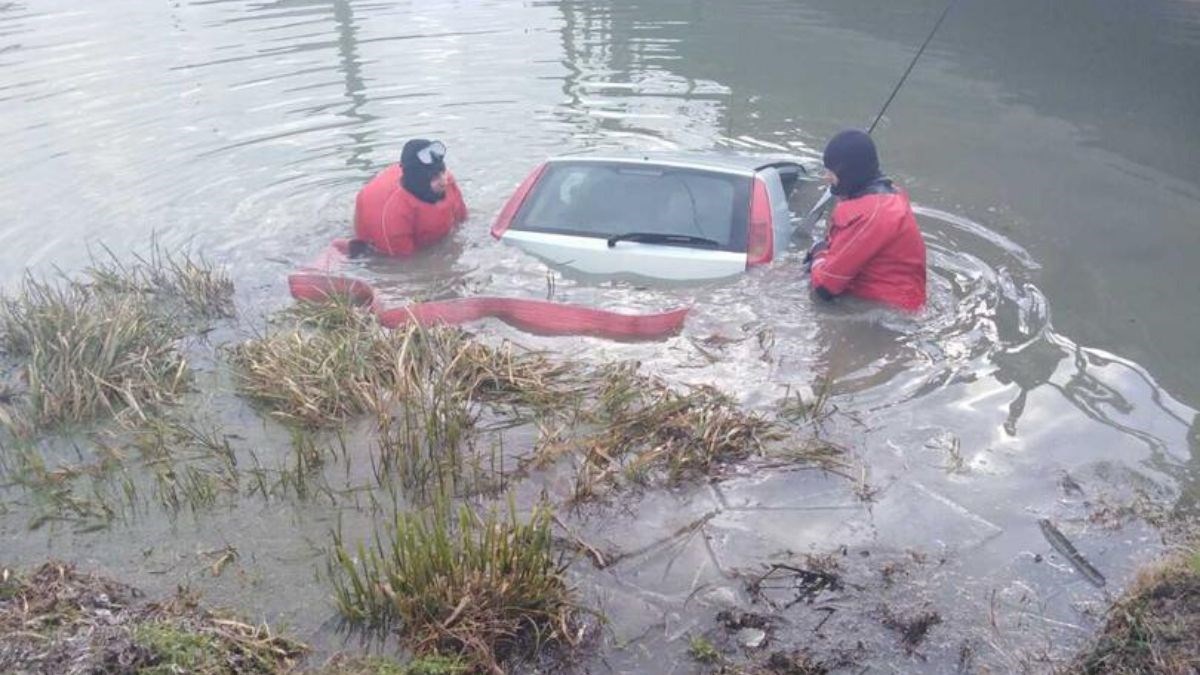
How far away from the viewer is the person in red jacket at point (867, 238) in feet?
22.0

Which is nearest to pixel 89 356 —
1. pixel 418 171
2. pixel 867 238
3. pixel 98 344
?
pixel 98 344

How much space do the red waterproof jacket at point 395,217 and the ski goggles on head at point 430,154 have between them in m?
0.29

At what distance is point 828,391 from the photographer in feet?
19.7

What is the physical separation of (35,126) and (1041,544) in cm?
1154

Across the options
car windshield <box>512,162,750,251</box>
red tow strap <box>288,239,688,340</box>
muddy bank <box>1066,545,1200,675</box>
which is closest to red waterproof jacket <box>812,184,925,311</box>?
car windshield <box>512,162,750,251</box>

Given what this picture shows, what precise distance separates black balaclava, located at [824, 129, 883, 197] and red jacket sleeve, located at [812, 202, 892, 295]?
232mm

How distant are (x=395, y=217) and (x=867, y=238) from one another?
341cm

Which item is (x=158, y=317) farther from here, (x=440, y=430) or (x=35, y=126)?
(x=35, y=126)

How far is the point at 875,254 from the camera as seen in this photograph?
6793 millimetres

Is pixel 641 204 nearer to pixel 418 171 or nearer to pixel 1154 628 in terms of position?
pixel 418 171

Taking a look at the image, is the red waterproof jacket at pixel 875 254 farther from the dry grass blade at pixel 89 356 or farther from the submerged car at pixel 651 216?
the dry grass blade at pixel 89 356

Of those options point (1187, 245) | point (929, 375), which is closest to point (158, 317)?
point (929, 375)

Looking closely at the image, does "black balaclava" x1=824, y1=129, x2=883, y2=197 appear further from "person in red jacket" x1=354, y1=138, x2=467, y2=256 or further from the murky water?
"person in red jacket" x1=354, y1=138, x2=467, y2=256

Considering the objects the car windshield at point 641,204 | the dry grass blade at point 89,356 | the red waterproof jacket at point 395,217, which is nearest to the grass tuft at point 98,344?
the dry grass blade at point 89,356
